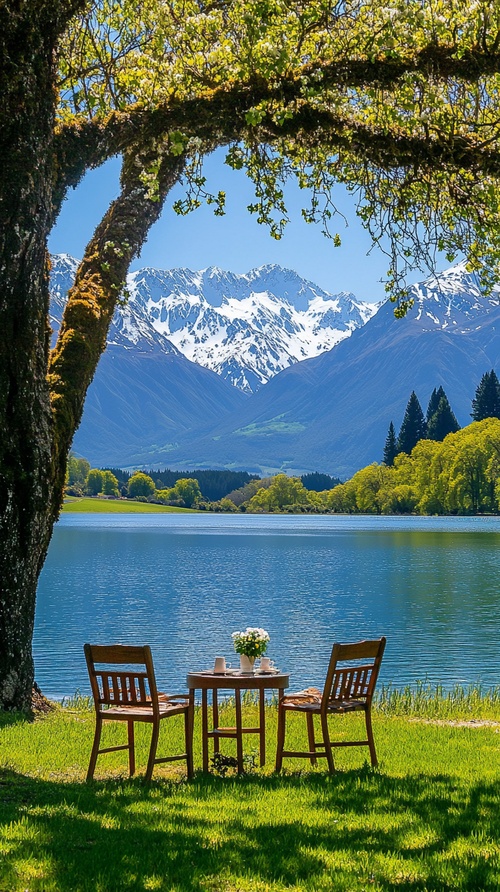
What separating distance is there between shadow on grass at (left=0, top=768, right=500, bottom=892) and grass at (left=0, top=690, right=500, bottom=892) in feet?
0.04

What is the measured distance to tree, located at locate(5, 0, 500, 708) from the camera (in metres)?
9.78

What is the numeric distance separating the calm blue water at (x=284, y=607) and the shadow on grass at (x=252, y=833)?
12.0 m

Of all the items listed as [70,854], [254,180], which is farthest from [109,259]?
[70,854]

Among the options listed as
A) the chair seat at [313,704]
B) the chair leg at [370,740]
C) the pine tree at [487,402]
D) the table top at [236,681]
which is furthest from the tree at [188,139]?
the pine tree at [487,402]

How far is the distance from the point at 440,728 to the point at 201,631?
17248mm

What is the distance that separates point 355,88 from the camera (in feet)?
36.5

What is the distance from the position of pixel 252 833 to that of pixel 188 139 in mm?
7646

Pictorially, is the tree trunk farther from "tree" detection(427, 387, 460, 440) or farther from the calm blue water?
"tree" detection(427, 387, 460, 440)

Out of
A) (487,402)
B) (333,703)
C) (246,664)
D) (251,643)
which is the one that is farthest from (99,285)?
(487,402)

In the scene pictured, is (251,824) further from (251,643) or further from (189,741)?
(251,643)

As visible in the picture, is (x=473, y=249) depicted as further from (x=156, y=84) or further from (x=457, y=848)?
(x=457, y=848)

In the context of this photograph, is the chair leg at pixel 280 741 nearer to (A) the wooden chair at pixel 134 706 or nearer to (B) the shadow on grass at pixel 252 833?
(B) the shadow on grass at pixel 252 833

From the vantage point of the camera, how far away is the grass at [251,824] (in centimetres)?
514

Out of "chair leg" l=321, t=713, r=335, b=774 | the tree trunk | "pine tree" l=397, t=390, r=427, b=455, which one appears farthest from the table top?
"pine tree" l=397, t=390, r=427, b=455
